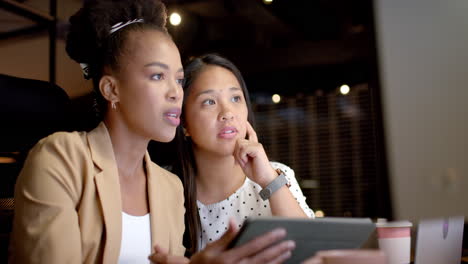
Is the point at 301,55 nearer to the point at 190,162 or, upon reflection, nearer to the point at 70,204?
the point at 190,162

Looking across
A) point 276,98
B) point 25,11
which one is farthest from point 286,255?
point 276,98

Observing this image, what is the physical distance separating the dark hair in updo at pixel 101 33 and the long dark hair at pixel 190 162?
31cm

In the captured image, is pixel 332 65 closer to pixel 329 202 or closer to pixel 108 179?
pixel 329 202

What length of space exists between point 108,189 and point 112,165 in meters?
0.08

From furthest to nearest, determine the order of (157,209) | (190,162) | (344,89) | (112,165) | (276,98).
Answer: (276,98) < (344,89) < (190,162) < (157,209) < (112,165)

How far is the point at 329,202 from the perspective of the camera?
5.35 meters

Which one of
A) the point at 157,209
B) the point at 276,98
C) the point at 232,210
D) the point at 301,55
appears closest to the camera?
the point at 157,209

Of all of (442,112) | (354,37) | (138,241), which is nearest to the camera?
(442,112)

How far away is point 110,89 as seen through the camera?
1.37m

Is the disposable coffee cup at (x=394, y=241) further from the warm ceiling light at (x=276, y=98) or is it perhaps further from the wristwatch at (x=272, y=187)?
the warm ceiling light at (x=276, y=98)

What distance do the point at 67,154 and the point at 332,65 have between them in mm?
4033

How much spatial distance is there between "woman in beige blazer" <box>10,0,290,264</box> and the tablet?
269mm

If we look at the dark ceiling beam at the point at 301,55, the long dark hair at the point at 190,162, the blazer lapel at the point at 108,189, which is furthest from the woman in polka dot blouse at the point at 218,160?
the dark ceiling beam at the point at 301,55

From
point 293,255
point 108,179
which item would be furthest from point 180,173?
point 293,255
